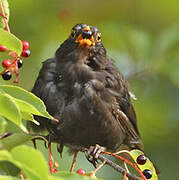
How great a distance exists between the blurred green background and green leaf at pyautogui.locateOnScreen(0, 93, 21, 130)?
3.46m

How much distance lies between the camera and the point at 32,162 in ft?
5.22

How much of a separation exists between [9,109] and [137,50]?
13.1ft

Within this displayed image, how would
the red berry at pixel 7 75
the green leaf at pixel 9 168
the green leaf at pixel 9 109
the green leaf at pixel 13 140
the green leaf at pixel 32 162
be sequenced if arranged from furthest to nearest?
the green leaf at pixel 13 140 → the red berry at pixel 7 75 → the green leaf at pixel 9 168 → the green leaf at pixel 9 109 → the green leaf at pixel 32 162

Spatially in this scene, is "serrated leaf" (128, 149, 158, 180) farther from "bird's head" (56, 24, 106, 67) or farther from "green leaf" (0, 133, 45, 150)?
"bird's head" (56, 24, 106, 67)

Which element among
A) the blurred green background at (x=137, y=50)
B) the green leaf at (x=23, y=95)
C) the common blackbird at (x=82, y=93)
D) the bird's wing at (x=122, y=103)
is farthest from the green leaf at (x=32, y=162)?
the blurred green background at (x=137, y=50)

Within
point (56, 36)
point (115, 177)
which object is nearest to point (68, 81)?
point (56, 36)

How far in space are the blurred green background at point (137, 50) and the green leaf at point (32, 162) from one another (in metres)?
3.67

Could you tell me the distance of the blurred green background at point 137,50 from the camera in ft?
18.2

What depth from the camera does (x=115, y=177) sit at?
6055mm

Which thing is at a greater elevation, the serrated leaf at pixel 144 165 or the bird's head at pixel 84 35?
the bird's head at pixel 84 35

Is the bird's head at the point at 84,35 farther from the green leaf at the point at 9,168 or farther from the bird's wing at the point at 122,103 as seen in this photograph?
the green leaf at the point at 9,168

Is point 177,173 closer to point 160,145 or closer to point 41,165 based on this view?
point 160,145

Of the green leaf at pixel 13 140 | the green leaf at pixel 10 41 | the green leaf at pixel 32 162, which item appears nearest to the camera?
the green leaf at pixel 32 162

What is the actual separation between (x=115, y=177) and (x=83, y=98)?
2263mm
